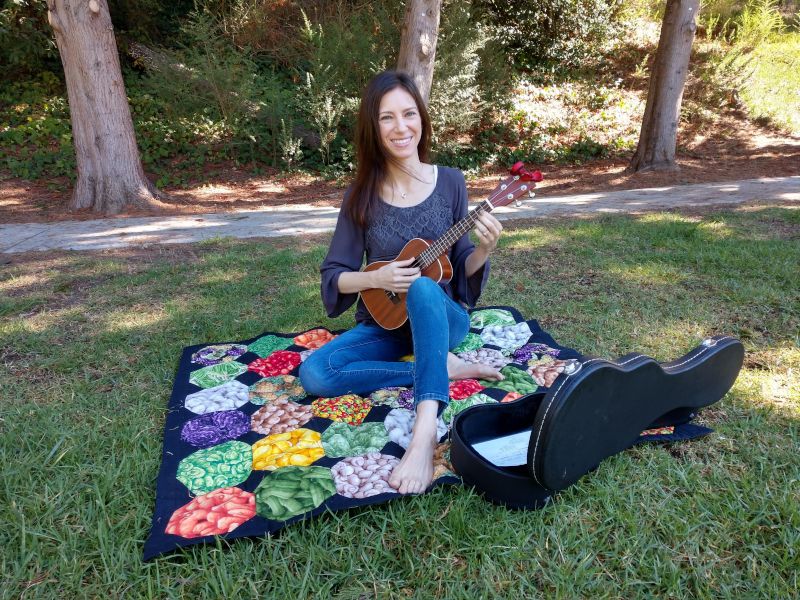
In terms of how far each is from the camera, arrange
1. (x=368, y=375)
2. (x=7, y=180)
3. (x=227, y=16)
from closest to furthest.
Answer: (x=368, y=375), (x=7, y=180), (x=227, y=16)

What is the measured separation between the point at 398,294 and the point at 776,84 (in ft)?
40.7

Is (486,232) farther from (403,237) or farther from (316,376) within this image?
(316,376)

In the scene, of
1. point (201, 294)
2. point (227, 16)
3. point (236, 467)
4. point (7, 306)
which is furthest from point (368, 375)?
point (227, 16)

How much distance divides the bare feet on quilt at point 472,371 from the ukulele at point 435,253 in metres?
0.35

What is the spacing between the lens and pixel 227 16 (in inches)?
448

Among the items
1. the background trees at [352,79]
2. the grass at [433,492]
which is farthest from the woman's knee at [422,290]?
the background trees at [352,79]

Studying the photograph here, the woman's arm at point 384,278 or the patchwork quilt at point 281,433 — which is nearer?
the patchwork quilt at point 281,433

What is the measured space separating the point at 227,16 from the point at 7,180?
5601mm

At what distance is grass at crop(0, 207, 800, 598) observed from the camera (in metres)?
1.49

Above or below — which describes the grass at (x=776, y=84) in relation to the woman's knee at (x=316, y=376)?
above

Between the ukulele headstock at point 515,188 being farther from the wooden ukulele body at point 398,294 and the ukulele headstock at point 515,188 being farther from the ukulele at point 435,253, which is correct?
the wooden ukulele body at point 398,294

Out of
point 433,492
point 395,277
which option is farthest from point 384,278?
point 433,492

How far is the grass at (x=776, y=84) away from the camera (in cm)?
1047

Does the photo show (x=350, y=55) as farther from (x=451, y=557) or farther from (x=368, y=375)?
(x=451, y=557)
